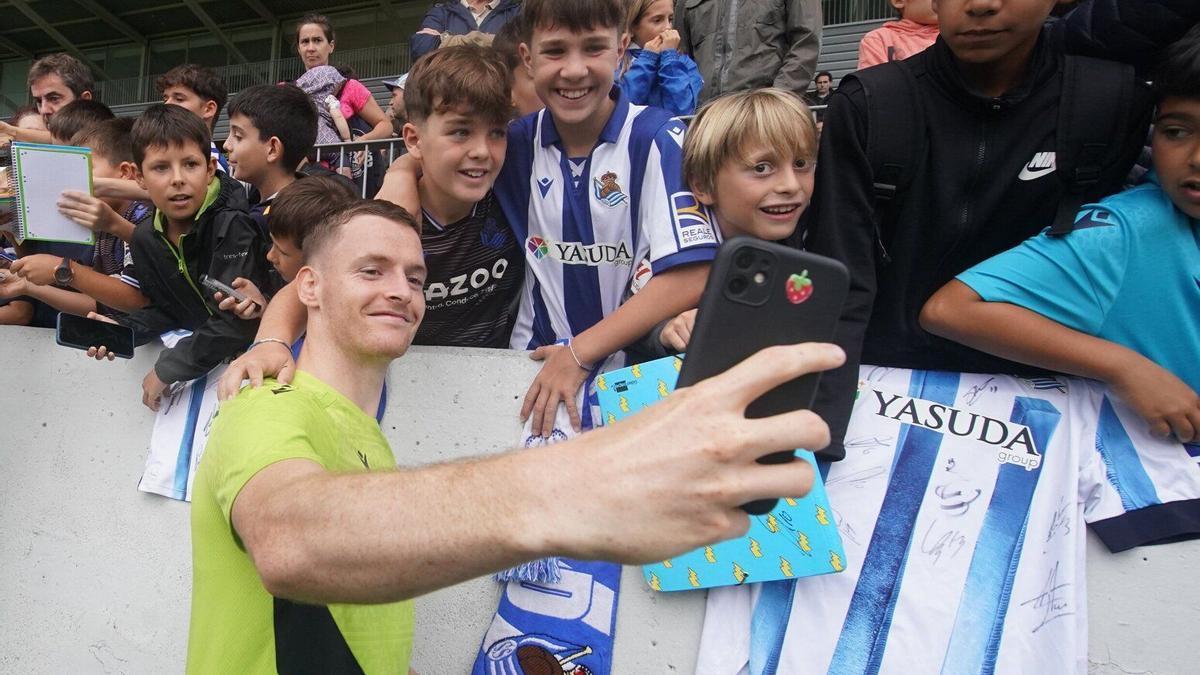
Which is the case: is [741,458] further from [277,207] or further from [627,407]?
[277,207]

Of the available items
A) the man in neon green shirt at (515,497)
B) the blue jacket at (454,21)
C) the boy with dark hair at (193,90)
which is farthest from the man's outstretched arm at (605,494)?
the blue jacket at (454,21)

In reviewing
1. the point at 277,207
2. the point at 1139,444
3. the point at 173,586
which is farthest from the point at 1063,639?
the point at 173,586

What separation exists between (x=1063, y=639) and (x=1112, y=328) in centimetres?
78

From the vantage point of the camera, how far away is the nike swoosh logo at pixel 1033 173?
2075mm

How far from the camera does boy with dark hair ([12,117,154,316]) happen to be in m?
3.48

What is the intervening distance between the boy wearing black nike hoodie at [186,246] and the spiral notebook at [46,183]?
0.78ft

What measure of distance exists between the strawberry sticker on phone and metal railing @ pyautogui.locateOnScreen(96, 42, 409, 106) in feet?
55.5

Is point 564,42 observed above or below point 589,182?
above

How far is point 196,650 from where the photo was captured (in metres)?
1.80

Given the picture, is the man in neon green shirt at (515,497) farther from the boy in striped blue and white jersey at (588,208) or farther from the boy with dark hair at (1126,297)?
the boy with dark hair at (1126,297)

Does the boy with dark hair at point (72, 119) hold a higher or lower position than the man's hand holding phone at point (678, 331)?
higher

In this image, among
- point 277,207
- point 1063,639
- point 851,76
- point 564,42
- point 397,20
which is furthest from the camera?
point 397,20

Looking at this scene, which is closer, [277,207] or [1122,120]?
[1122,120]
